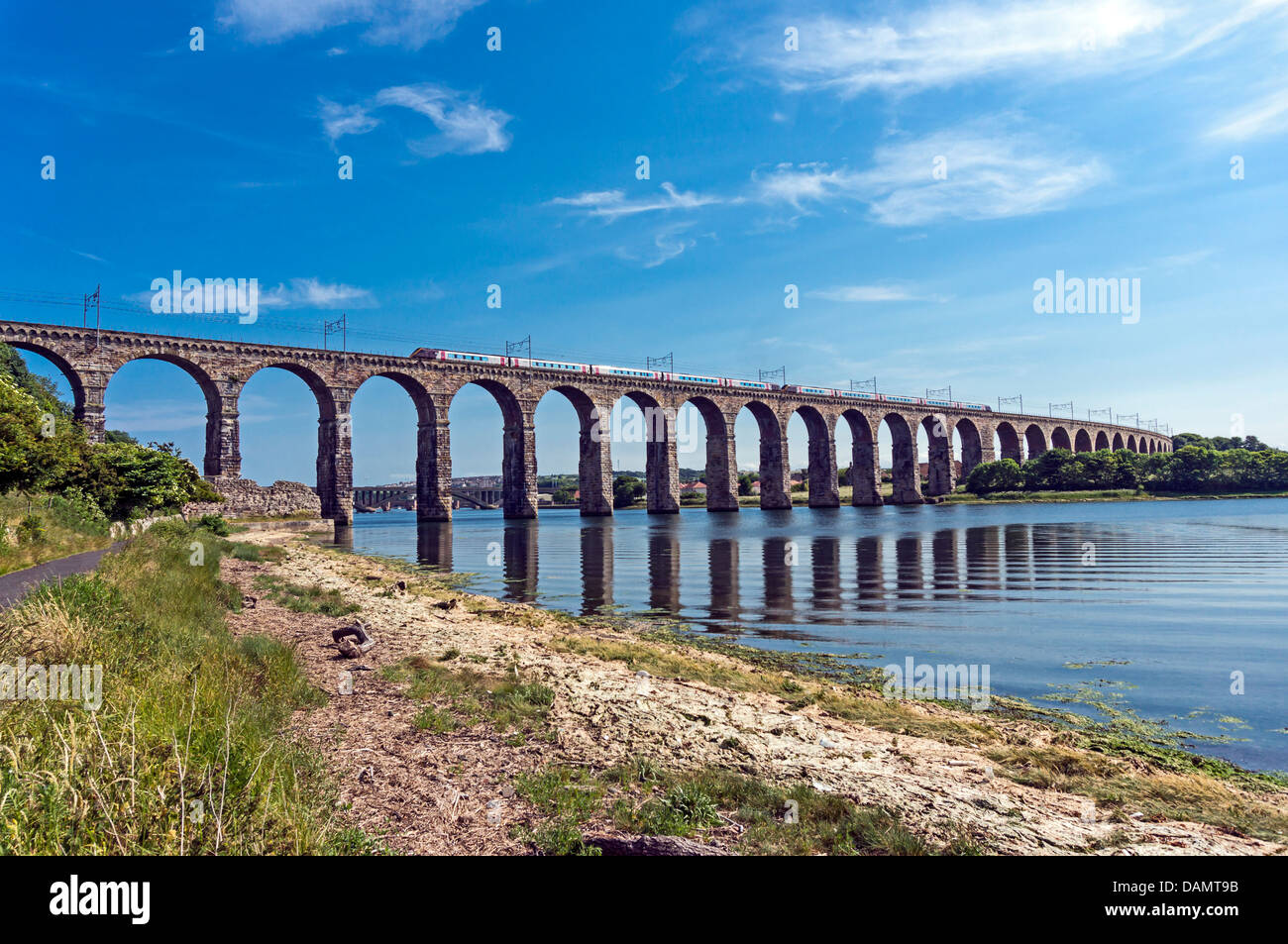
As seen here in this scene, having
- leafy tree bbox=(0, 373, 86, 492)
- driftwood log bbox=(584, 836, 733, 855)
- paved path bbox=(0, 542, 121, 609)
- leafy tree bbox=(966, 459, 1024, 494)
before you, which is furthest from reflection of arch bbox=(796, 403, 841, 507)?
driftwood log bbox=(584, 836, 733, 855)

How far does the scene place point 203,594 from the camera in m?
12.6

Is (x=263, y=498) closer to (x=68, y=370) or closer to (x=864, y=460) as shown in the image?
(x=68, y=370)

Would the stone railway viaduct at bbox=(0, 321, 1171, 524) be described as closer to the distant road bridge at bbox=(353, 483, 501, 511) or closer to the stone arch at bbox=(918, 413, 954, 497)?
the stone arch at bbox=(918, 413, 954, 497)

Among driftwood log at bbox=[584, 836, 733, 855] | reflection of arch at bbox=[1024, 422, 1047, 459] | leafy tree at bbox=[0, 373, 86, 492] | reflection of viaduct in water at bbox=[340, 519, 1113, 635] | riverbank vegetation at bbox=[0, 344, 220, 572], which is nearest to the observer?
driftwood log at bbox=[584, 836, 733, 855]

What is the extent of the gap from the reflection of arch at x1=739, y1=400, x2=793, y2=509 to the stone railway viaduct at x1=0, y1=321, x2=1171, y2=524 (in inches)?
5.7

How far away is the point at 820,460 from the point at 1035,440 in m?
57.6

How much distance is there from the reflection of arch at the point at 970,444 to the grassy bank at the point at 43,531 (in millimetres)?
112518

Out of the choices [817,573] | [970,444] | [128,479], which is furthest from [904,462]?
[128,479]

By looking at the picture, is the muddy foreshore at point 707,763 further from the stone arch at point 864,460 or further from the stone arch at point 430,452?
the stone arch at point 864,460

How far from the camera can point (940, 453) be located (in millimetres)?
106562

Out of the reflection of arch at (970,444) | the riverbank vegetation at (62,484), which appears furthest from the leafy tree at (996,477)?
the riverbank vegetation at (62,484)

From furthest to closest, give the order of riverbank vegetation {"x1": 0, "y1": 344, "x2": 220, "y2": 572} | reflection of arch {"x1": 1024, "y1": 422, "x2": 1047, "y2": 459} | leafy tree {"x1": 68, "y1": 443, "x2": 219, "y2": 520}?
reflection of arch {"x1": 1024, "y1": 422, "x2": 1047, "y2": 459}
leafy tree {"x1": 68, "y1": 443, "x2": 219, "y2": 520}
riverbank vegetation {"x1": 0, "y1": 344, "x2": 220, "y2": 572}

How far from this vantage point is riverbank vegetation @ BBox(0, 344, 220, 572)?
1484cm

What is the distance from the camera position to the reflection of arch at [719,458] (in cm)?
8069
